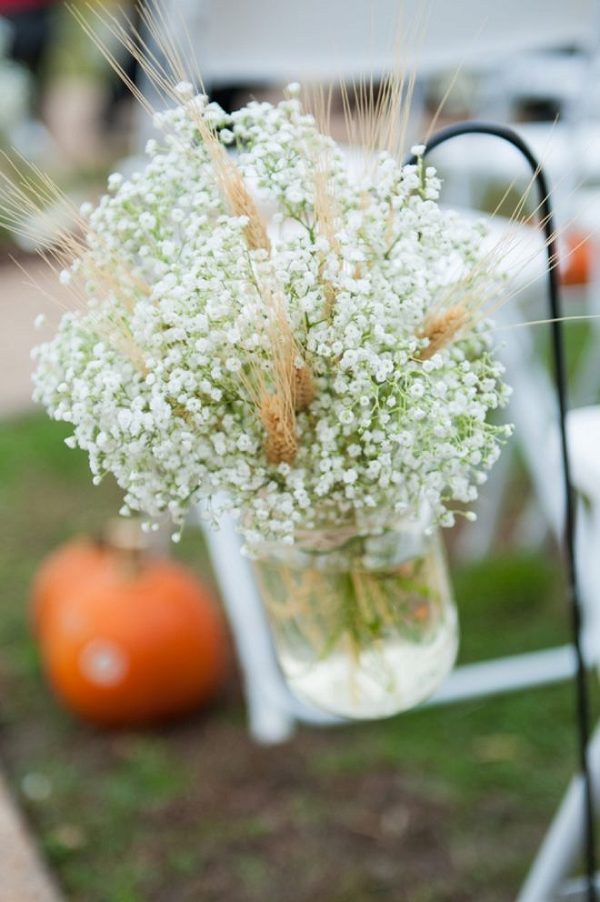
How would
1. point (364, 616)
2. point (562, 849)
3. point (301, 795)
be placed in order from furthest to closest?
point (301, 795)
point (562, 849)
point (364, 616)

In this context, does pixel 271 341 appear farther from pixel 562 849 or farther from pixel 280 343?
pixel 562 849

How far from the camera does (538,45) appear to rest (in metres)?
2.18

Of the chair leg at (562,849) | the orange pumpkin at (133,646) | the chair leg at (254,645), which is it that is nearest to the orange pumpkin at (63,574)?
the orange pumpkin at (133,646)

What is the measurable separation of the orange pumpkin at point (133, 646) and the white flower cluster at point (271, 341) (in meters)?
1.32

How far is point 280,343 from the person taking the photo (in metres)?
0.79

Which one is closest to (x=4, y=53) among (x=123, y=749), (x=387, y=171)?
(x=123, y=749)

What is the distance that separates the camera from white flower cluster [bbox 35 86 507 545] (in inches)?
31.8

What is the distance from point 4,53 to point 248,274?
5.82 metres

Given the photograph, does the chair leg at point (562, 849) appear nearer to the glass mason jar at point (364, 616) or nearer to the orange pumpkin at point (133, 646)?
the glass mason jar at point (364, 616)

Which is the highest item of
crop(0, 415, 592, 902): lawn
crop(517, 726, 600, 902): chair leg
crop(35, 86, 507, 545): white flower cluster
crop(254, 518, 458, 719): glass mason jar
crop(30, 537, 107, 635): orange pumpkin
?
crop(35, 86, 507, 545): white flower cluster

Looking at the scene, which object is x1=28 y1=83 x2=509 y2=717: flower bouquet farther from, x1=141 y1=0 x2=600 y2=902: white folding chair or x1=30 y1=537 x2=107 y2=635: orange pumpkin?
x1=30 y1=537 x2=107 y2=635: orange pumpkin

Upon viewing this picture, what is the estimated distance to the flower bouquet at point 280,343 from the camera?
2.65 feet

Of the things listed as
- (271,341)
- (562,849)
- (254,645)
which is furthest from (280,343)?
(254,645)

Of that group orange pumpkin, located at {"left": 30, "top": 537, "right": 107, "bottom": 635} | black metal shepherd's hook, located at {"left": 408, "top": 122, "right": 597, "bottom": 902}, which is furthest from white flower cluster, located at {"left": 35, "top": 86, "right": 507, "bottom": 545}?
orange pumpkin, located at {"left": 30, "top": 537, "right": 107, "bottom": 635}
